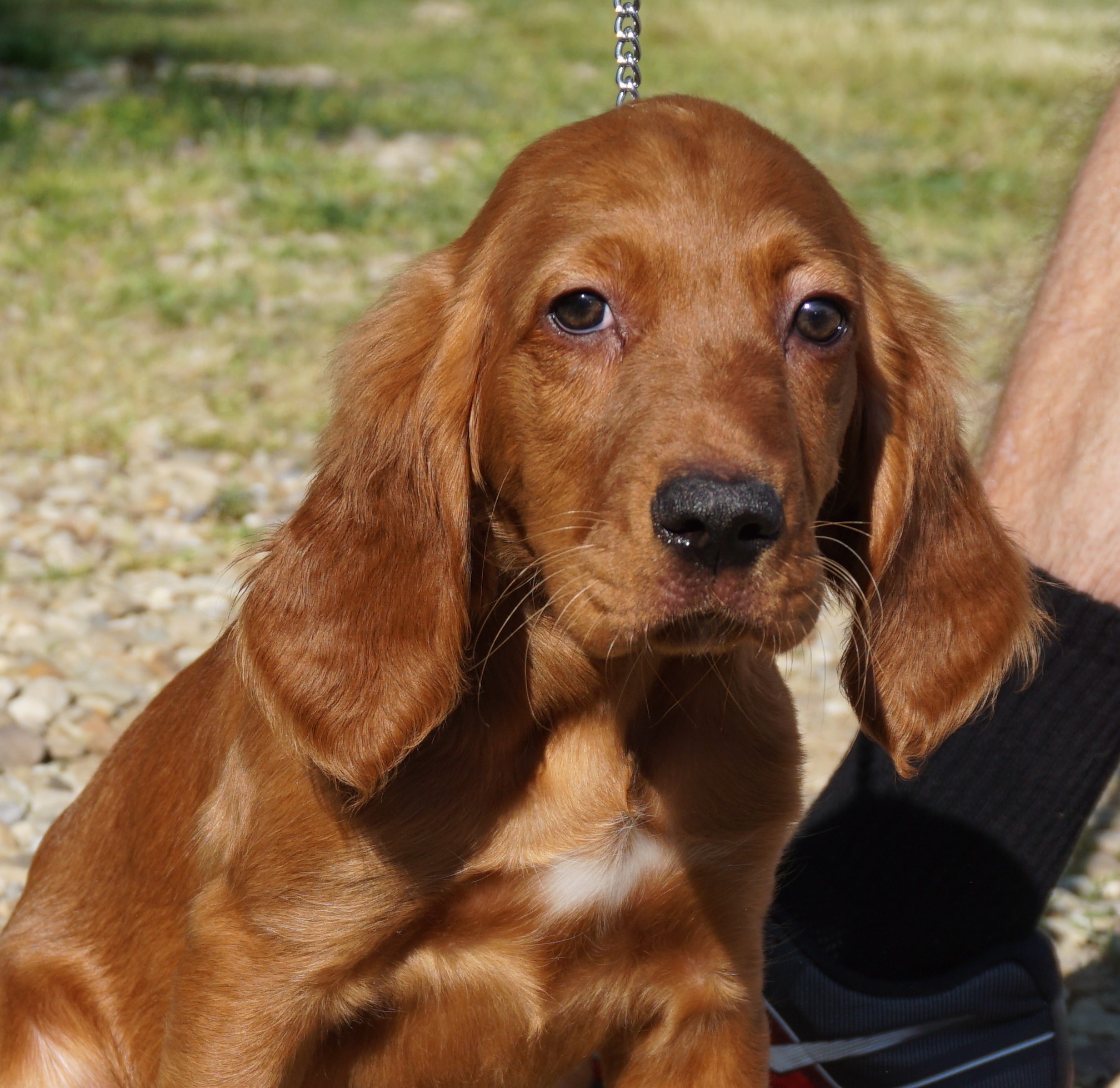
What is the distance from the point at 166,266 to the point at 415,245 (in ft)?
4.46

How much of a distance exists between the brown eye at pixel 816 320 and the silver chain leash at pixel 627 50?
75 centimetres

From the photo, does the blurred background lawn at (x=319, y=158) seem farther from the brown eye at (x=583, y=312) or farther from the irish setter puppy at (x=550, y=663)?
the brown eye at (x=583, y=312)

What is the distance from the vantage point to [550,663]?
2.65 meters

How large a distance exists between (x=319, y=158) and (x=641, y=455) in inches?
338

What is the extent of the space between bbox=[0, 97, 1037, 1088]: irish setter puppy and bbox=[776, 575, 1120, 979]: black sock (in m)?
0.49

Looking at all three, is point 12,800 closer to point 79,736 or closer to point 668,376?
point 79,736

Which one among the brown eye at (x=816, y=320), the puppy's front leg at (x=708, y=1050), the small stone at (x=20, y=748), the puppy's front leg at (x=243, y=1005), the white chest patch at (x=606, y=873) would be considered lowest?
the small stone at (x=20, y=748)

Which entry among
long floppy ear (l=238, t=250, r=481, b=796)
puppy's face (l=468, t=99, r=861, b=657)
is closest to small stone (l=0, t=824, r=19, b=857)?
long floppy ear (l=238, t=250, r=481, b=796)

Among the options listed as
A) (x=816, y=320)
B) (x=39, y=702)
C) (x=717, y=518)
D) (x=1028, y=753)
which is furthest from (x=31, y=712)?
(x=717, y=518)

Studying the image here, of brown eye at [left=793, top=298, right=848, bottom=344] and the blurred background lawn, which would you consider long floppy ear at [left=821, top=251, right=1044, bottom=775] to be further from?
the blurred background lawn

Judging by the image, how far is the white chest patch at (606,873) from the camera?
2.58m

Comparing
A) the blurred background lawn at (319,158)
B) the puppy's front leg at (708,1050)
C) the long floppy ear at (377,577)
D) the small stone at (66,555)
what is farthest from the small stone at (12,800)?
the puppy's front leg at (708,1050)

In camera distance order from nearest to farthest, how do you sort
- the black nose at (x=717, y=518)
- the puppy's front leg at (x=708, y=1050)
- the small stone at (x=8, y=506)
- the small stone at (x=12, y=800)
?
the black nose at (x=717, y=518) < the puppy's front leg at (x=708, y=1050) < the small stone at (x=12, y=800) < the small stone at (x=8, y=506)

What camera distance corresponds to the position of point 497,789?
2.62 meters
